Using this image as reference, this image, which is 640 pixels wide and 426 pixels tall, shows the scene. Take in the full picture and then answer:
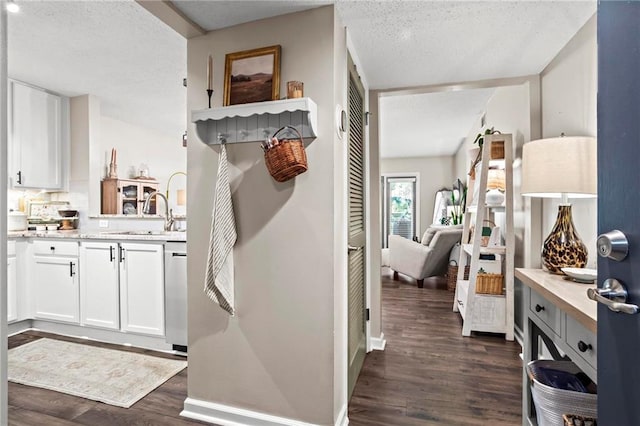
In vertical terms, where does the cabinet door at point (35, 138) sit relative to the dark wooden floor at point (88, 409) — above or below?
above

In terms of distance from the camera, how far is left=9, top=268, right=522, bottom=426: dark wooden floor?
184 centimetres

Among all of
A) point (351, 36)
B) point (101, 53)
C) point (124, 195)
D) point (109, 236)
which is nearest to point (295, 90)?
point (351, 36)

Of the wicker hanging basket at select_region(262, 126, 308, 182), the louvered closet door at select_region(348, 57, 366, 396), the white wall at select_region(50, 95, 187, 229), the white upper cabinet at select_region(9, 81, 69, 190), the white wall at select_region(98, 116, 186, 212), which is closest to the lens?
the wicker hanging basket at select_region(262, 126, 308, 182)

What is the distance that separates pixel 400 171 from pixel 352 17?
6435 mm

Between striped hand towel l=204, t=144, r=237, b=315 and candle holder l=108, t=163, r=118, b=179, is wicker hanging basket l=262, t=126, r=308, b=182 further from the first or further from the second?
candle holder l=108, t=163, r=118, b=179

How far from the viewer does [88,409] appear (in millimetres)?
1948

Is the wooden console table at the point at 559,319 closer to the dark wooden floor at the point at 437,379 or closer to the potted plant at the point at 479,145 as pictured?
the dark wooden floor at the point at 437,379

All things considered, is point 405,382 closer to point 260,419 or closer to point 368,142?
point 260,419

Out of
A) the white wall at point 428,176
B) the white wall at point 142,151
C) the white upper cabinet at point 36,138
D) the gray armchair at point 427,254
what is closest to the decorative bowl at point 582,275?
the gray armchair at point 427,254

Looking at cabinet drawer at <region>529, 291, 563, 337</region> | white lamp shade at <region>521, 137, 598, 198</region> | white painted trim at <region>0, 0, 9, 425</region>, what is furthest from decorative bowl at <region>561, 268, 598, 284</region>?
white painted trim at <region>0, 0, 9, 425</region>

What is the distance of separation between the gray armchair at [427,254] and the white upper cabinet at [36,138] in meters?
4.32

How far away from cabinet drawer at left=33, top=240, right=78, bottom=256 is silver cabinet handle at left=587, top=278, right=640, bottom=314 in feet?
11.5

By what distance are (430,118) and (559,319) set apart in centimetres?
371

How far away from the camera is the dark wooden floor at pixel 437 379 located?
1864mm
